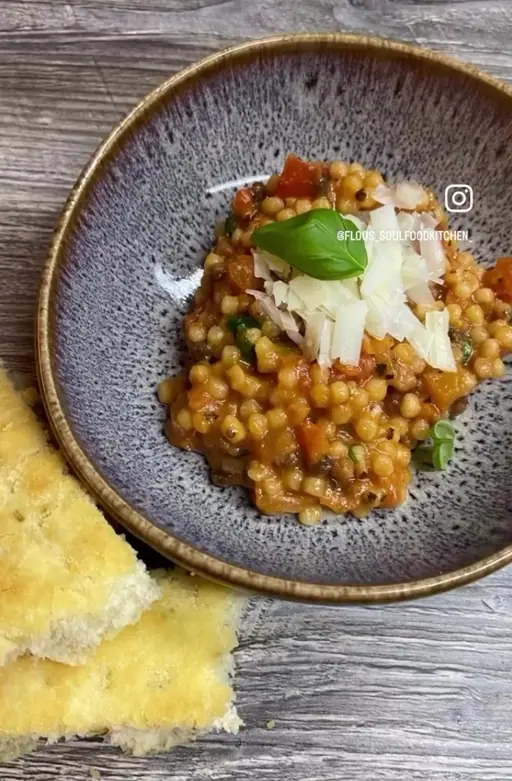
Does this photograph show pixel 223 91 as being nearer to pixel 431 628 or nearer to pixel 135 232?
pixel 135 232

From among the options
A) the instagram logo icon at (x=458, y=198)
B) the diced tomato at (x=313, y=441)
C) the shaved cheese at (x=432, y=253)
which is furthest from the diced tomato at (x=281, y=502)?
the instagram logo icon at (x=458, y=198)

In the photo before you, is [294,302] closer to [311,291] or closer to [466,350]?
[311,291]

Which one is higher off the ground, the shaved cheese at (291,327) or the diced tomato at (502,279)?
the diced tomato at (502,279)

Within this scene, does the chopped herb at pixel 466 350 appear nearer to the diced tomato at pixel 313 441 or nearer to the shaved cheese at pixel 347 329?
the shaved cheese at pixel 347 329

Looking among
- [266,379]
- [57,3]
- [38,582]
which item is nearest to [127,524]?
[38,582]

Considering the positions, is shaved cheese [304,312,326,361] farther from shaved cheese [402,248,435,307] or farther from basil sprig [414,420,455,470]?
basil sprig [414,420,455,470]

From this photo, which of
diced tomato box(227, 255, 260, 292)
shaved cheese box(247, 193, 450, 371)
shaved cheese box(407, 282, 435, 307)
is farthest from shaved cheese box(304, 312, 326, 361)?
shaved cheese box(407, 282, 435, 307)

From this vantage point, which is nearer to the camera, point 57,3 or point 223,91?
point 223,91
